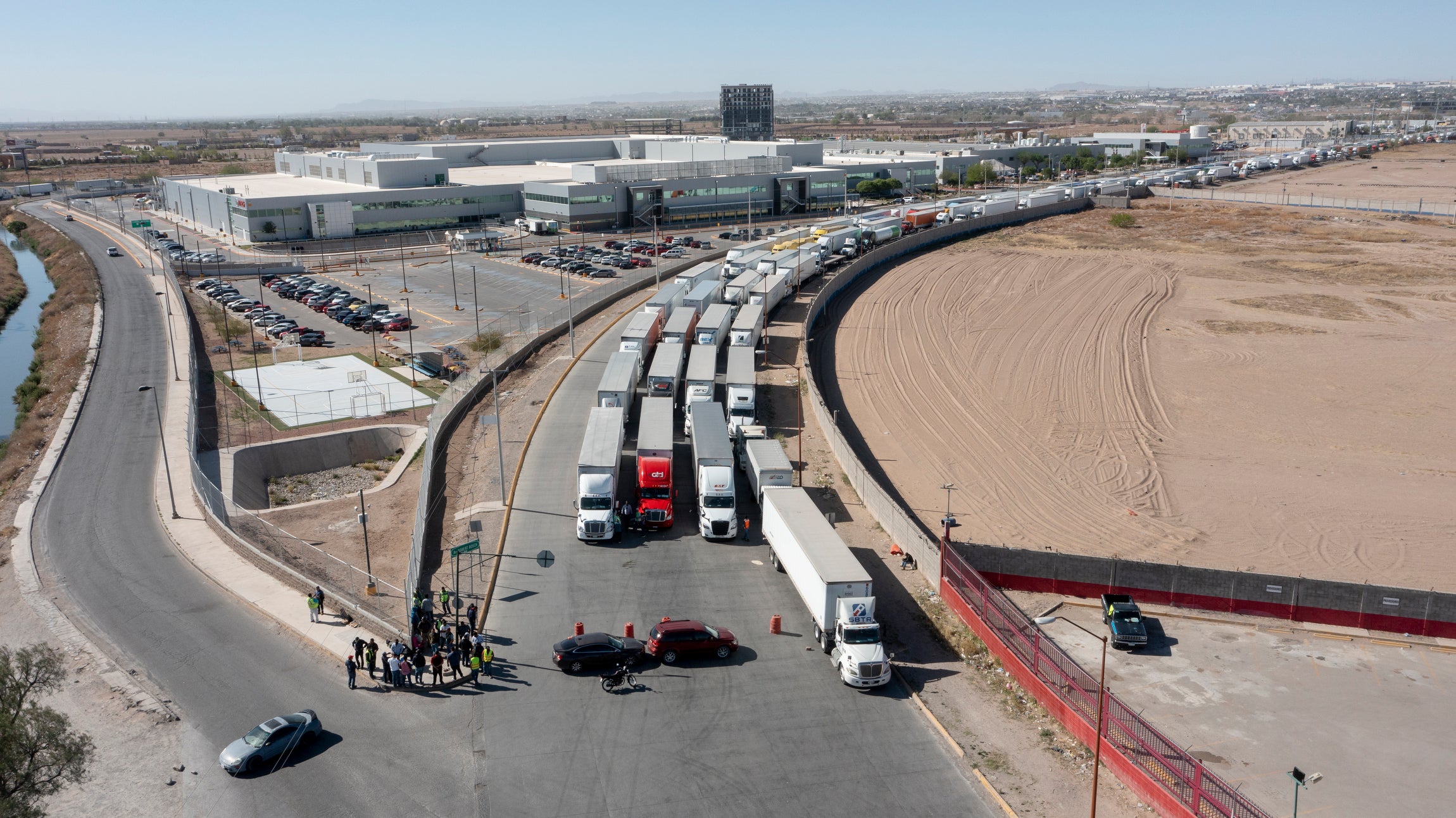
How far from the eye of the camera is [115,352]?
4981cm

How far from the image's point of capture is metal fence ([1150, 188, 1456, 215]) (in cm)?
9912

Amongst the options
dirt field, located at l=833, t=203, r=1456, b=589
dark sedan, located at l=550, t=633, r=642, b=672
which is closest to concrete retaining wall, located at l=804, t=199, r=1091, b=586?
dirt field, located at l=833, t=203, r=1456, b=589

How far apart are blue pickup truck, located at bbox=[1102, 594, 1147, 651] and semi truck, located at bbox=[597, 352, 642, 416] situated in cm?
1726

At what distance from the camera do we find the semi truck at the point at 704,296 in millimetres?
50406

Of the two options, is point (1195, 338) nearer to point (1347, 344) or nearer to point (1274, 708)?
point (1347, 344)

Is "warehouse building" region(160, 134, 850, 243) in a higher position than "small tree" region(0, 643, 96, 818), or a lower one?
higher

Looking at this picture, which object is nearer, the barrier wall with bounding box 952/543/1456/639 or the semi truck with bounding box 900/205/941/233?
the barrier wall with bounding box 952/543/1456/639

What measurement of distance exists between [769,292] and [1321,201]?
83007mm

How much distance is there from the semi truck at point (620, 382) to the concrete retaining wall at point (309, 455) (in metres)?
7.67

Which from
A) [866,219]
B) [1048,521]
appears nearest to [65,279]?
[866,219]

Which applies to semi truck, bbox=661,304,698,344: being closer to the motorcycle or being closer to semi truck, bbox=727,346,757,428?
semi truck, bbox=727,346,757,428

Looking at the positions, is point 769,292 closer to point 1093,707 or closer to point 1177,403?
point 1177,403

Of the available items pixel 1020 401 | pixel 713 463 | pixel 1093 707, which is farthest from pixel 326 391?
pixel 1093 707

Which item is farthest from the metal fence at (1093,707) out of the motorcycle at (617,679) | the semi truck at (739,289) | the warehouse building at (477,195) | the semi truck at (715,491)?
the warehouse building at (477,195)
